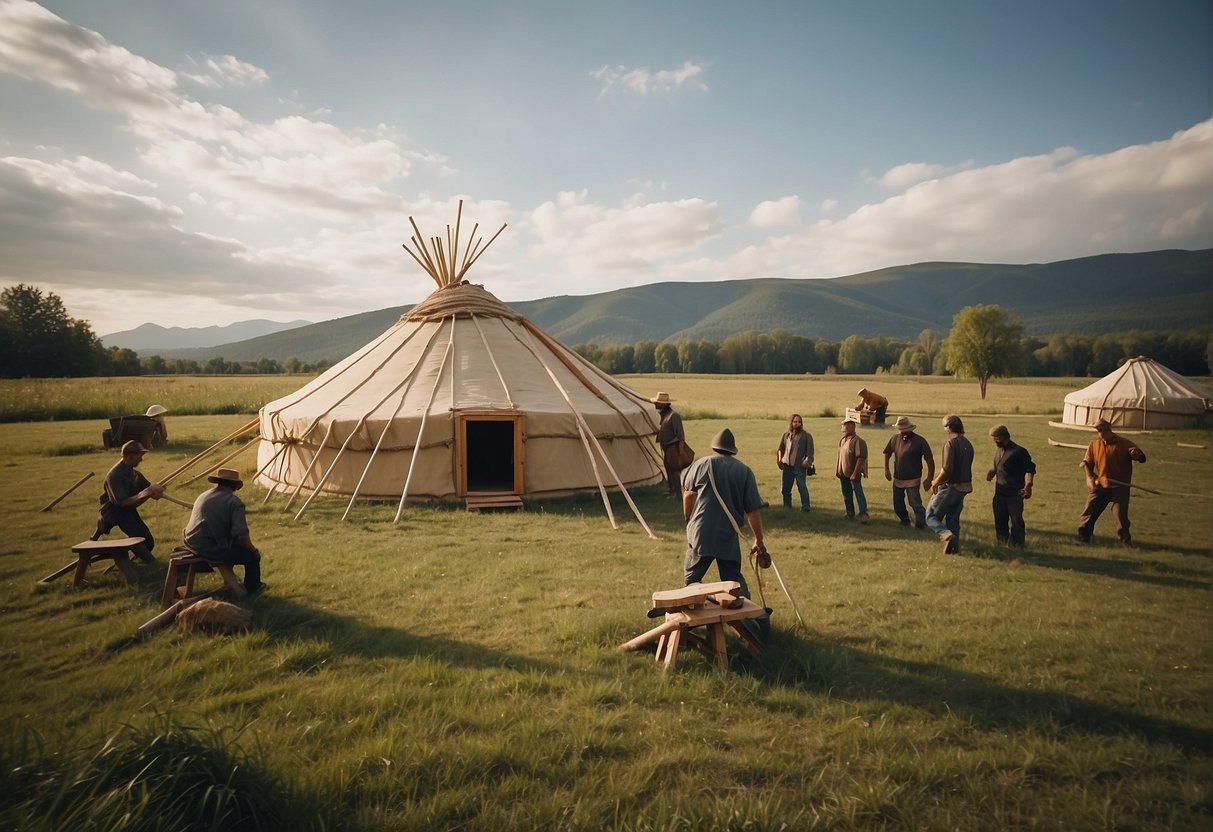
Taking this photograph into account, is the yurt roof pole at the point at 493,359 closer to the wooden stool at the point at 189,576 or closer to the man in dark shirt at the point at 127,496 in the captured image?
the man in dark shirt at the point at 127,496

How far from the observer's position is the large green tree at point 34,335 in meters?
12.4

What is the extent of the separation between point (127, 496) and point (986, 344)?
46.5 m

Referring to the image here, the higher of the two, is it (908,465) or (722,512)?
(722,512)

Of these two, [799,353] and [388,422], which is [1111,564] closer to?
[388,422]

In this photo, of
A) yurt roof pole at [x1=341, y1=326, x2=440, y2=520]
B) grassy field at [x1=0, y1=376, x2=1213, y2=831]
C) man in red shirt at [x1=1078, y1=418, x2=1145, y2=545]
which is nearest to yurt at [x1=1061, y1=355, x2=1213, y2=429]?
grassy field at [x1=0, y1=376, x2=1213, y2=831]

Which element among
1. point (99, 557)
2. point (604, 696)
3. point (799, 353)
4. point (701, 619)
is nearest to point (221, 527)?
point (99, 557)

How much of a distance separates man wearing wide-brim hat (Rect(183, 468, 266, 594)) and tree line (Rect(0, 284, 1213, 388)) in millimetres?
8976

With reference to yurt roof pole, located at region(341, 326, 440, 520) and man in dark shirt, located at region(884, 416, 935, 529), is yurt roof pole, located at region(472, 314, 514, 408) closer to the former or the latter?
yurt roof pole, located at region(341, 326, 440, 520)

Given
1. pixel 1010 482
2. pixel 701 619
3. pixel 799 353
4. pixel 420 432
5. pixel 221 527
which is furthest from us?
pixel 799 353

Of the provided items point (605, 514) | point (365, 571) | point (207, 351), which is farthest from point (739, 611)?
point (207, 351)

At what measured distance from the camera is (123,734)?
2834mm

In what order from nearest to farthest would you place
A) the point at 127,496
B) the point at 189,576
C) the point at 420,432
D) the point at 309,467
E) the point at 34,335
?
the point at 189,576, the point at 127,496, the point at 420,432, the point at 309,467, the point at 34,335

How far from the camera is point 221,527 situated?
5.70 metres

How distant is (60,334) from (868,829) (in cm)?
1882
